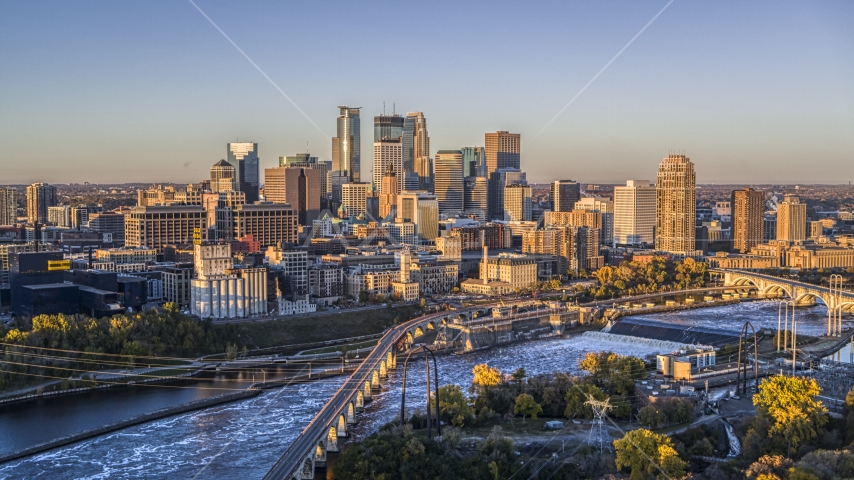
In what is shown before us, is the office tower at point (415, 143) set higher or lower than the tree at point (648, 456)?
higher

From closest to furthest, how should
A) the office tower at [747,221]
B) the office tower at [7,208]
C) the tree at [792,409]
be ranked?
1. the tree at [792,409]
2. the office tower at [747,221]
3. the office tower at [7,208]

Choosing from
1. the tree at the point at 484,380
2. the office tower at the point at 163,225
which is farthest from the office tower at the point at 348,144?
the tree at the point at 484,380

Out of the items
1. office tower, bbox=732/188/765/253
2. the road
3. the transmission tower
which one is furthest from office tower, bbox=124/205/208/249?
office tower, bbox=732/188/765/253

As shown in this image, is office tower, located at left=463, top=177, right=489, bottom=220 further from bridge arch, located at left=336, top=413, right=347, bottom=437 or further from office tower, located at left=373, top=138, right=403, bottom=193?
bridge arch, located at left=336, top=413, right=347, bottom=437

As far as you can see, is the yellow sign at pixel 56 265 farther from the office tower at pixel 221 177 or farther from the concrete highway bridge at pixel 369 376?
Result: the office tower at pixel 221 177

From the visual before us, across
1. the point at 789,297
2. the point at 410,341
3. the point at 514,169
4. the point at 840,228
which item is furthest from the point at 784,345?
the point at 514,169

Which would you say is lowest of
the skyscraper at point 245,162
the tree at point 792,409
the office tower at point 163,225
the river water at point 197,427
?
the river water at point 197,427
